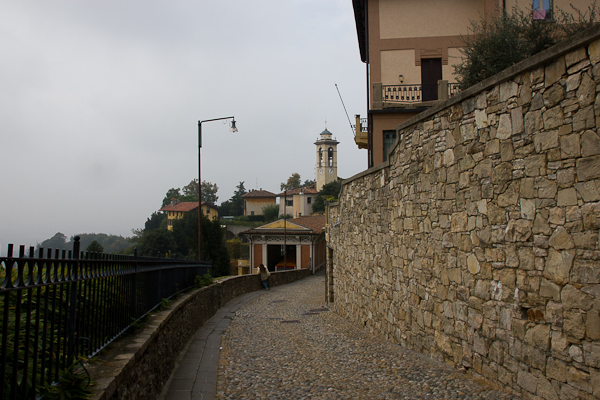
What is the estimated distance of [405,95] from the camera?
16938 millimetres

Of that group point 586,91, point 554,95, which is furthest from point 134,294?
point 586,91

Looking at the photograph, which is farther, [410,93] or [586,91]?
[410,93]

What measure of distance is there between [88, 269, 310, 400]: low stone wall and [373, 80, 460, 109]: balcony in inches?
382

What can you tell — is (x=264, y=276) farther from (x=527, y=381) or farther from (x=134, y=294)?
(x=527, y=381)

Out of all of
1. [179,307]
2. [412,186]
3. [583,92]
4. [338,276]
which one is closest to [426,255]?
[412,186]

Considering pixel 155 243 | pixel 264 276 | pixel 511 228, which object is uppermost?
pixel 511 228

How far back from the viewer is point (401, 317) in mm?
7520

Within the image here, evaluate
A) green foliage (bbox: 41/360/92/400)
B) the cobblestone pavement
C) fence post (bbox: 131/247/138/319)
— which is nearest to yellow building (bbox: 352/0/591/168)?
the cobblestone pavement

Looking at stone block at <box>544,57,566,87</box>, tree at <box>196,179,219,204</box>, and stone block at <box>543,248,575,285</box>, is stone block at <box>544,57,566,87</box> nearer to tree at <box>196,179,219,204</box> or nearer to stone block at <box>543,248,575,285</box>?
stone block at <box>543,248,575,285</box>

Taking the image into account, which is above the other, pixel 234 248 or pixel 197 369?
pixel 234 248

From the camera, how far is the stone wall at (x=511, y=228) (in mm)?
3830

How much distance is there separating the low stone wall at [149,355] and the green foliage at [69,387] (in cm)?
8

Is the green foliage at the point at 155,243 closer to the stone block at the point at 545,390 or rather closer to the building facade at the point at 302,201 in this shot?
the building facade at the point at 302,201

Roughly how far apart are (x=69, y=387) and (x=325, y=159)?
73.8m
